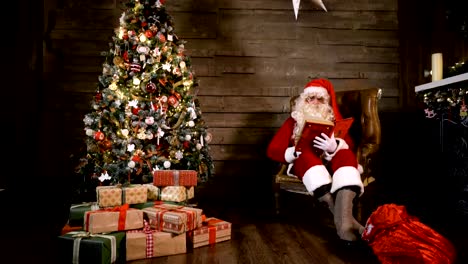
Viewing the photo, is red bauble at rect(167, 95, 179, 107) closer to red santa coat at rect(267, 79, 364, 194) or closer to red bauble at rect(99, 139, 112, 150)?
red bauble at rect(99, 139, 112, 150)

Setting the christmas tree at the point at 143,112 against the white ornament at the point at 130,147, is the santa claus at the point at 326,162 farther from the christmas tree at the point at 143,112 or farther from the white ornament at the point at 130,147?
the white ornament at the point at 130,147

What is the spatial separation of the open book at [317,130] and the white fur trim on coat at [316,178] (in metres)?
0.19

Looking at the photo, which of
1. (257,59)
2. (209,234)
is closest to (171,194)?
(209,234)

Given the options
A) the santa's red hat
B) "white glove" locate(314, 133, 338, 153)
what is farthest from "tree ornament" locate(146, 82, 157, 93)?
"white glove" locate(314, 133, 338, 153)

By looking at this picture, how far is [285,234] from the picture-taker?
2.38m

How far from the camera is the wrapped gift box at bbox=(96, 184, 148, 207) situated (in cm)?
206

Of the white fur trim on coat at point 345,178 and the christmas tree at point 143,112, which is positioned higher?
the christmas tree at point 143,112

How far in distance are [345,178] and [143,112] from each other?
1.65 meters

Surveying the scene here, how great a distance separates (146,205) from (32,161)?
2173mm

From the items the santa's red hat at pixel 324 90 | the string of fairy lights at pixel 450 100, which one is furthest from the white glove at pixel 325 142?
the string of fairy lights at pixel 450 100

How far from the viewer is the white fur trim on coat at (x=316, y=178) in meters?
2.27

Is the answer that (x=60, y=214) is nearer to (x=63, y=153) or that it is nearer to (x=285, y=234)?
(x=63, y=153)

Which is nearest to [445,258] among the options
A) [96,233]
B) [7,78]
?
[96,233]

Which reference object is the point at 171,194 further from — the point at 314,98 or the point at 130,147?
the point at 314,98
